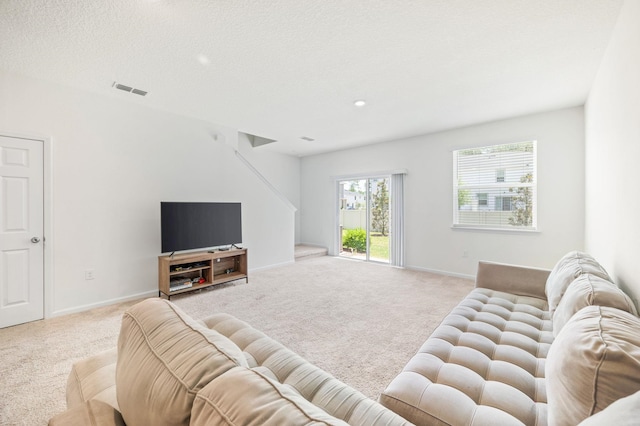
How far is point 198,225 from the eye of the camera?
3977 millimetres

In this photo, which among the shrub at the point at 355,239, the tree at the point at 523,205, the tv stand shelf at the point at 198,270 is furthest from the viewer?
the shrub at the point at 355,239

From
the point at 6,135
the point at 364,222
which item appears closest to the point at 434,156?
the point at 364,222

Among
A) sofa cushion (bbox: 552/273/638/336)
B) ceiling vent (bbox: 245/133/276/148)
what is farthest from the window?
ceiling vent (bbox: 245/133/276/148)

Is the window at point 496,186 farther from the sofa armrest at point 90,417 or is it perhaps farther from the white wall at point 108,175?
the sofa armrest at point 90,417

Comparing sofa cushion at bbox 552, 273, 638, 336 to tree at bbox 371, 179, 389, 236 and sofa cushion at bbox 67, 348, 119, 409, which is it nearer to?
sofa cushion at bbox 67, 348, 119, 409

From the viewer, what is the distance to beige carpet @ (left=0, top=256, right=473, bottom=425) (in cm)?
193

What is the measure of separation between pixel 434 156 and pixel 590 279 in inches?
147

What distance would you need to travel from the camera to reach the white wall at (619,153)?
171 centimetres

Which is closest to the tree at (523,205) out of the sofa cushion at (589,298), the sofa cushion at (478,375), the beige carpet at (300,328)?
the beige carpet at (300,328)

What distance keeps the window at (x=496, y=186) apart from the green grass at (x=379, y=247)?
1535 millimetres

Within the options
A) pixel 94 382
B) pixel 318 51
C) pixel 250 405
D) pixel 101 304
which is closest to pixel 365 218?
pixel 318 51

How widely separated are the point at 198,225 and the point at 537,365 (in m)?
3.89

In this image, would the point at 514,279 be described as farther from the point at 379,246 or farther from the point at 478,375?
the point at 379,246

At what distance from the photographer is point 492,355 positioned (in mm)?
1486
